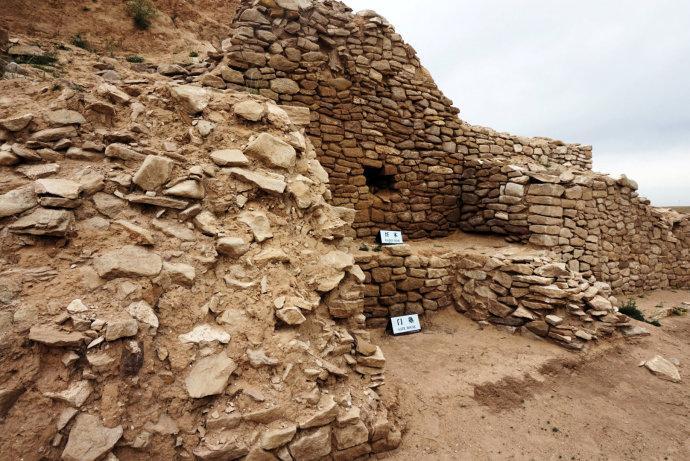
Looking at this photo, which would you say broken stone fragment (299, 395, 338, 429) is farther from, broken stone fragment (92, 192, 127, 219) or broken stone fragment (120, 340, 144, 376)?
broken stone fragment (92, 192, 127, 219)

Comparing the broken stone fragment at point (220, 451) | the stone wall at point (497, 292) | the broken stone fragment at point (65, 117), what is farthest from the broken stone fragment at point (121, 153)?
the stone wall at point (497, 292)

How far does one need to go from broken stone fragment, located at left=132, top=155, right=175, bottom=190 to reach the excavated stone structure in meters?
2.67

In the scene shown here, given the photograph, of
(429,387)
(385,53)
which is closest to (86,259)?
(429,387)

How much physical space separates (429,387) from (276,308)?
2.51m

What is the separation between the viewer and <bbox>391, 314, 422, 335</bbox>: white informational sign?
582cm

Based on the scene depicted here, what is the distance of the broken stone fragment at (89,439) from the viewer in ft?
6.86

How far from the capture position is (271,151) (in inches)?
160

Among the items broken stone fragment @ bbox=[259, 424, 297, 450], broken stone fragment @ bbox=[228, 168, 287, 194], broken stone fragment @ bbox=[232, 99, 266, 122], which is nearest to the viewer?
broken stone fragment @ bbox=[259, 424, 297, 450]

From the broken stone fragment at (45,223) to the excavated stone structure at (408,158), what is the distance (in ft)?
11.5

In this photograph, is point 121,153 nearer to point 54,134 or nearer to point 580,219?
point 54,134

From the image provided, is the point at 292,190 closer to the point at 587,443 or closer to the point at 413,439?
the point at 413,439

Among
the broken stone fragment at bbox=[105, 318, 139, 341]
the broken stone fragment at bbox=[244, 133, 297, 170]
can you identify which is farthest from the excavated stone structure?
the broken stone fragment at bbox=[105, 318, 139, 341]

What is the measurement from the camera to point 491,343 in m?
5.57

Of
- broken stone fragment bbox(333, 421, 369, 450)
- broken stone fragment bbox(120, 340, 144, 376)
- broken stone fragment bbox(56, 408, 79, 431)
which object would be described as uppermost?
broken stone fragment bbox(120, 340, 144, 376)
